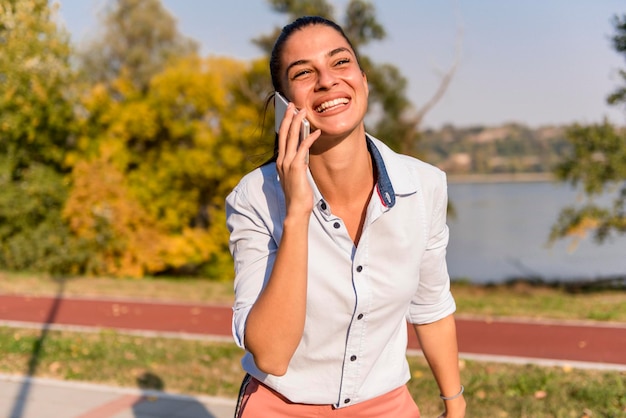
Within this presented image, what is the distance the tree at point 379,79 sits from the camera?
19453 mm

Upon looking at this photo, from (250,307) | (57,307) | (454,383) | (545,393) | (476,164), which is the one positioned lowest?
(476,164)

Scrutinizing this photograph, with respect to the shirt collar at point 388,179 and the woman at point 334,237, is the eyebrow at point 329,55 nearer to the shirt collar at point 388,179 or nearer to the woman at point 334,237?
the woman at point 334,237

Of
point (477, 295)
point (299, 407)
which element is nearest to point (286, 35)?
point (299, 407)

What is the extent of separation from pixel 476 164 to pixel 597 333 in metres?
71.4

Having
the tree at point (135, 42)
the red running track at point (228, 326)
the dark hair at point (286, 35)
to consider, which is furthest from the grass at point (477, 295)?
the tree at point (135, 42)

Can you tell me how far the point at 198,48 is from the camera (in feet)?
125

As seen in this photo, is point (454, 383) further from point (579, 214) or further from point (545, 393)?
point (579, 214)

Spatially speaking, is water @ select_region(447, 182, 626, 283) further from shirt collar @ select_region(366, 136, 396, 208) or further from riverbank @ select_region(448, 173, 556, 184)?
riverbank @ select_region(448, 173, 556, 184)

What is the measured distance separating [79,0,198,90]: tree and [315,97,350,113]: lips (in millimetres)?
34858

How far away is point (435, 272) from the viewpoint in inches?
84.8

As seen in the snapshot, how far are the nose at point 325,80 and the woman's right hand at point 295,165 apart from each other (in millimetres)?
115

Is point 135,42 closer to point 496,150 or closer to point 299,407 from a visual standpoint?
point 299,407

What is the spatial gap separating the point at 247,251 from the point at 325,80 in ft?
1.55

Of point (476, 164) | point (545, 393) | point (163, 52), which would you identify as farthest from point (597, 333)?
point (476, 164)
